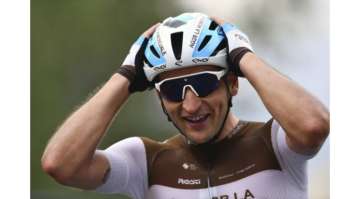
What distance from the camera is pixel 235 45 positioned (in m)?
1.80

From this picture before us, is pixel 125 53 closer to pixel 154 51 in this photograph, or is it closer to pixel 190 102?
pixel 154 51

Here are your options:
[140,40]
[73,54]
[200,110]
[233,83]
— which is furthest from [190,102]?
[73,54]

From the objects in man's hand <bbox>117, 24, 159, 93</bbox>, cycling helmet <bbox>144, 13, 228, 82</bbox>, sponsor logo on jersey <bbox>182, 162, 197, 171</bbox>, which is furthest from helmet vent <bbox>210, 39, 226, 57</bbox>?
sponsor logo on jersey <bbox>182, 162, 197, 171</bbox>

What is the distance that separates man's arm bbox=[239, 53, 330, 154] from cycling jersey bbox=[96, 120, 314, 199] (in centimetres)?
8

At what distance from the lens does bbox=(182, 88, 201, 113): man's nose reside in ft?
5.93

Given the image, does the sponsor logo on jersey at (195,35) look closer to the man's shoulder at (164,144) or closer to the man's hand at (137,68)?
the man's hand at (137,68)

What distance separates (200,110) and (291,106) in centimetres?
27

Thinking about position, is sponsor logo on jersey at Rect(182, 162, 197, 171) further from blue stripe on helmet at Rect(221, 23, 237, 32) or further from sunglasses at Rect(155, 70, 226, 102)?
blue stripe on helmet at Rect(221, 23, 237, 32)

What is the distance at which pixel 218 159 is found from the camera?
1.88 m

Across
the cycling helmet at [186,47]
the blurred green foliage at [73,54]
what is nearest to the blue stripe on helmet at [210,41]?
the cycling helmet at [186,47]

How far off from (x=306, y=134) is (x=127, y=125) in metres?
0.58
